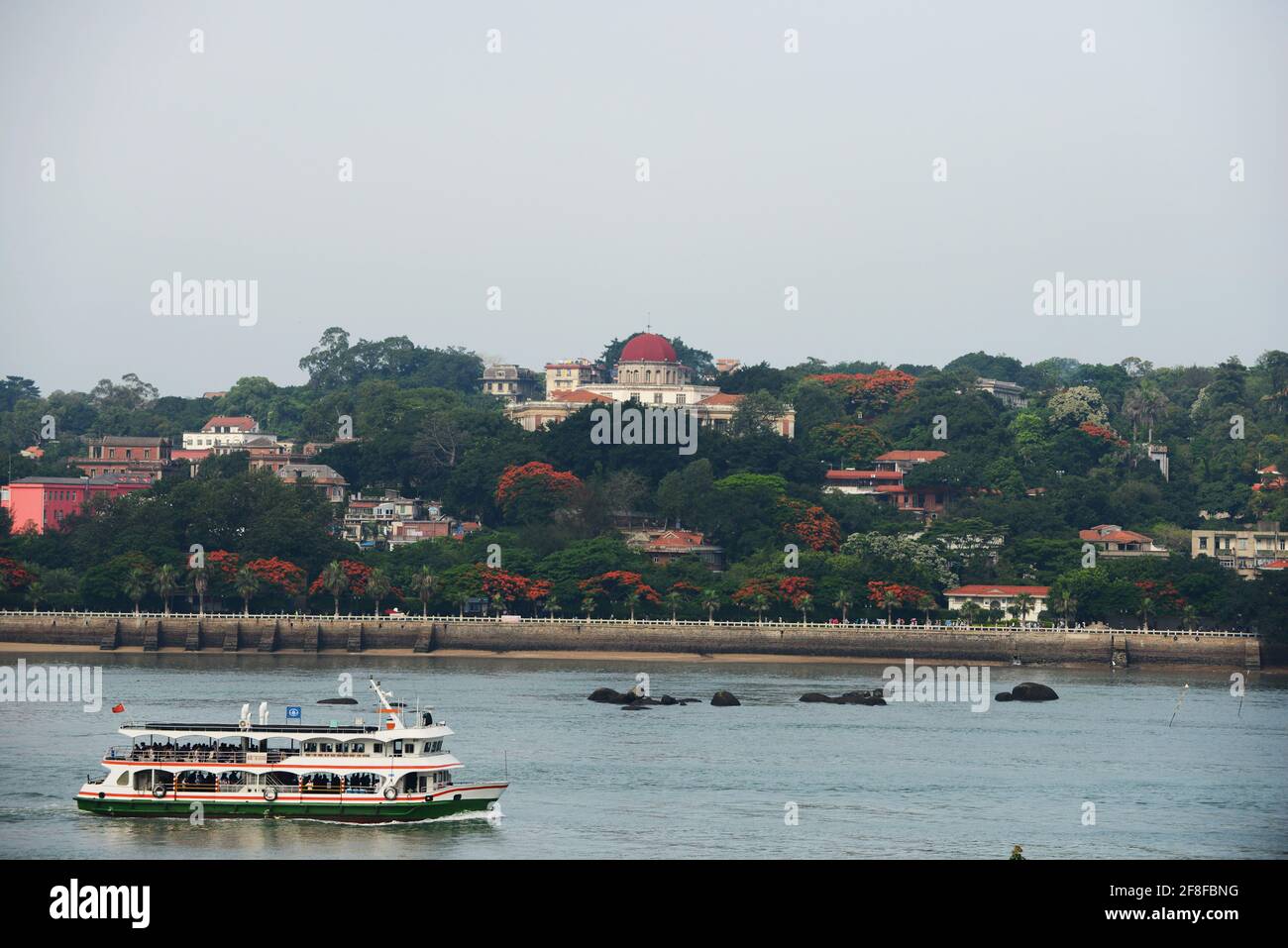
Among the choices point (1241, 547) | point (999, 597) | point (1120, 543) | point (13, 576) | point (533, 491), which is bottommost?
point (999, 597)

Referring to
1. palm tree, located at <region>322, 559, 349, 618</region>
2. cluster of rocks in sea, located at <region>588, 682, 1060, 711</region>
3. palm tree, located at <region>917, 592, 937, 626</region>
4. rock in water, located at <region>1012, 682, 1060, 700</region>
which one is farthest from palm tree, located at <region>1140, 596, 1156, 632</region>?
palm tree, located at <region>322, 559, 349, 618</region>

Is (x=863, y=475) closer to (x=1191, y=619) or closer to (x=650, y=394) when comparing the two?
(x=650, y=394)
